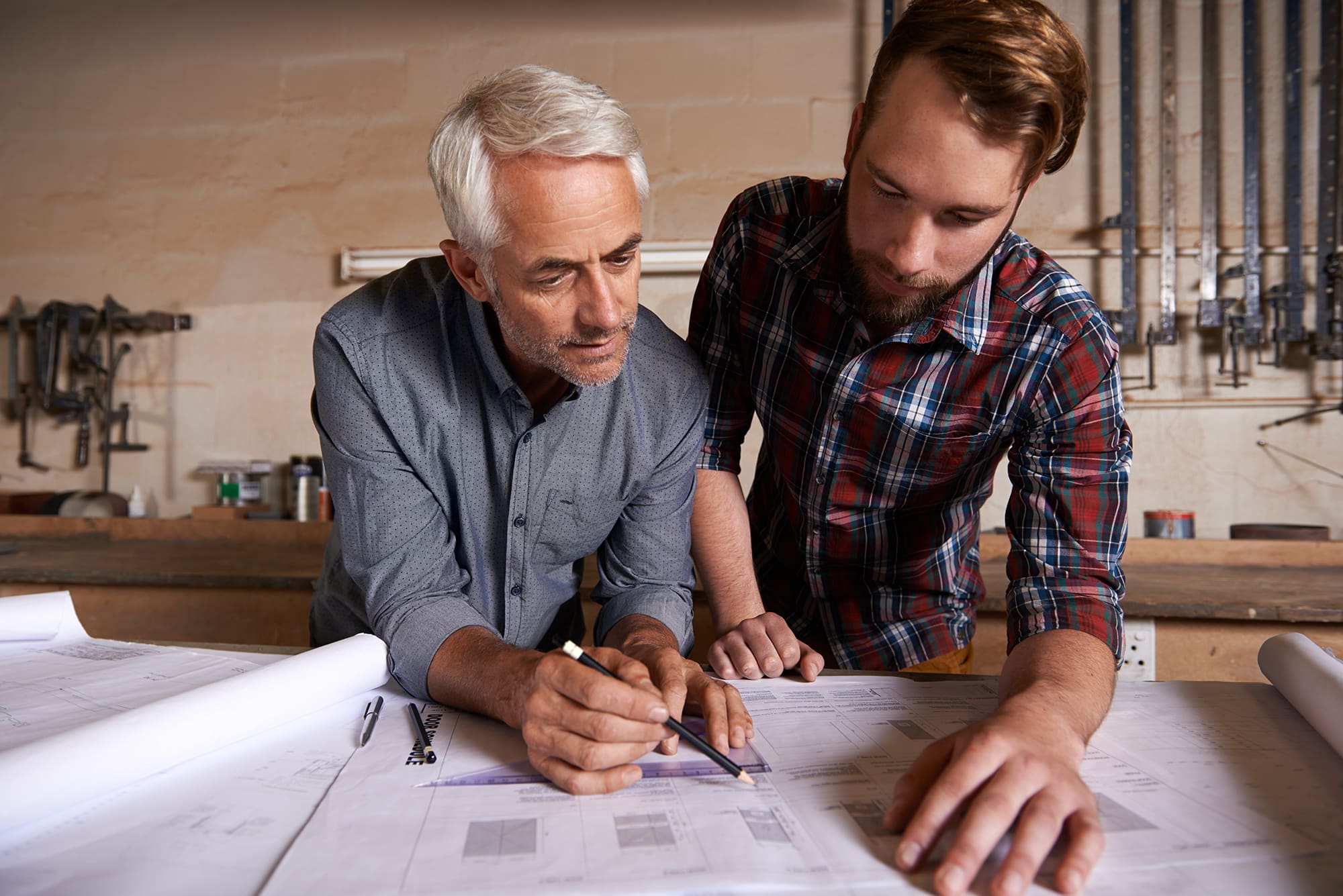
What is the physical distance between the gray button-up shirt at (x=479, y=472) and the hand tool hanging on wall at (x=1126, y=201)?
186cm

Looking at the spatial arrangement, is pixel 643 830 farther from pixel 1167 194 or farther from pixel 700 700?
pixel 1167 194

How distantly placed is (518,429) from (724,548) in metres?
0.38

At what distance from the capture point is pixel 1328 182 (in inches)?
100

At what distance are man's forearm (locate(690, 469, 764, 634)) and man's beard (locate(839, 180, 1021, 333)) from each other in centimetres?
35

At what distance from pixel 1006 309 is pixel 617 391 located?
526mm

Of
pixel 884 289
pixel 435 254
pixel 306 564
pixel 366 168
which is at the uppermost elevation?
pixel 366 168

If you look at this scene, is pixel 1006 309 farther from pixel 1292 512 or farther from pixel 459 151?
pixel 1292 512

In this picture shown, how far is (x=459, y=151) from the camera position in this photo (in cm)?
105

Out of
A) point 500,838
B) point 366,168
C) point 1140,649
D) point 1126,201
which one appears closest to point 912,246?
point 500,838

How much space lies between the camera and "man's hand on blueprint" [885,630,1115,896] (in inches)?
22.8

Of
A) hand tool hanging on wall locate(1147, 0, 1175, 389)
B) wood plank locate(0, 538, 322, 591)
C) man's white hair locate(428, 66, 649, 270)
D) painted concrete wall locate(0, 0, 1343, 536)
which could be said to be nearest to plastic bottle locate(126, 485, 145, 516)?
painted concrete wall locate(0, 0, 1343, 536)

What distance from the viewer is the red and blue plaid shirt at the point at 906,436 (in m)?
1.10

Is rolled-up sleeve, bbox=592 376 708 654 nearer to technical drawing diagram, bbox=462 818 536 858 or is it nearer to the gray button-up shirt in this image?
the gray button-up shirt

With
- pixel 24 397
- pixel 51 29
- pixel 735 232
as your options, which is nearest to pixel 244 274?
pixel 24 397
